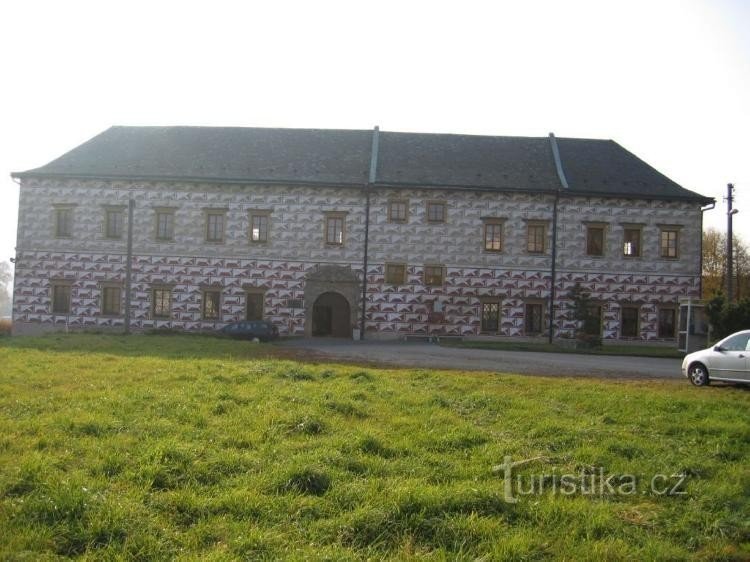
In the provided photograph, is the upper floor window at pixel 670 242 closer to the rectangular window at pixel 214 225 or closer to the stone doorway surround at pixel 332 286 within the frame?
the stone doorway surround at pixel 332 286

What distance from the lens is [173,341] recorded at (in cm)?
2420

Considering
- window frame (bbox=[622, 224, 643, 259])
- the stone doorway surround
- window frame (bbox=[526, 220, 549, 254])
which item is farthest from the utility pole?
the stone doorway surround

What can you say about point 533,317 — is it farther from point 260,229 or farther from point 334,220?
point 260,229

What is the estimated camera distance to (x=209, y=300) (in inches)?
1401

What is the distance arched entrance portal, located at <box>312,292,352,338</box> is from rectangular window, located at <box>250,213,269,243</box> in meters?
4.72

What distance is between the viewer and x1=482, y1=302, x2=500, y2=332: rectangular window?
34906 millimetres

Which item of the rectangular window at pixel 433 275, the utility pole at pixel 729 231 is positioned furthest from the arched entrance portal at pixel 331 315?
the utility pole at pixel 729 231

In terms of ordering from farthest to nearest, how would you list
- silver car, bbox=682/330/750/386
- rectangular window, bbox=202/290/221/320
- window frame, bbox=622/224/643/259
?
1. rectangular window, bbox=202/290/221/320
2. window frame, bbox=622/224/643/259
3. silver car, bbox=682/330/750/386

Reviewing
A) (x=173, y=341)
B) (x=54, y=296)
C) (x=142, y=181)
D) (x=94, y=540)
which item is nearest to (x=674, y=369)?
(x=173, y=341)

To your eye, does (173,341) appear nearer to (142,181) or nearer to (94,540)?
(142,181)

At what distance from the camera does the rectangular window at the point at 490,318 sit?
3491 centimetres

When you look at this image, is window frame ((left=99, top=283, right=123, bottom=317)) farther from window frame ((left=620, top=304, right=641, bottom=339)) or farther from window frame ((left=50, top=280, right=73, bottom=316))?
window frame ((left=620, top=304, right=641, bottom=339))

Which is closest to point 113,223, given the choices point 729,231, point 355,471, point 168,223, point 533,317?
point 168,223

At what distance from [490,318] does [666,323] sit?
9.69 m
